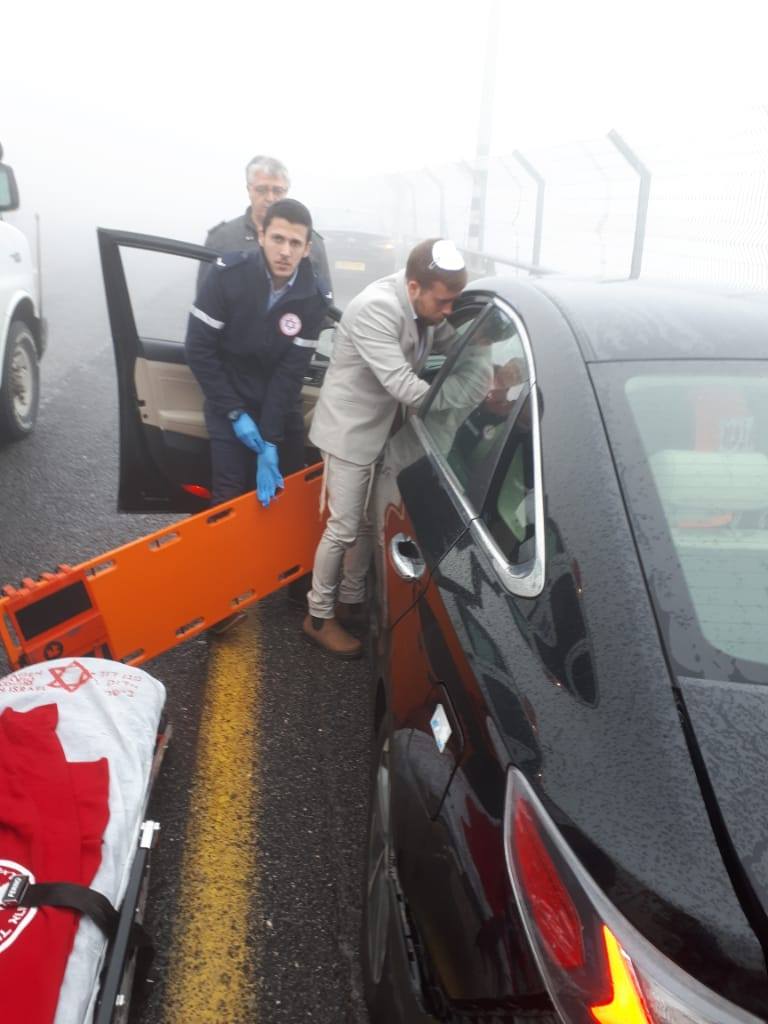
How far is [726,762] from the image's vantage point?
1144 millimetres

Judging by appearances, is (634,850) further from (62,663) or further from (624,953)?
(62,663)

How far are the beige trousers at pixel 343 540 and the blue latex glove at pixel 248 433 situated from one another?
262 mm

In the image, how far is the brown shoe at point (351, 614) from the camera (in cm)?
341

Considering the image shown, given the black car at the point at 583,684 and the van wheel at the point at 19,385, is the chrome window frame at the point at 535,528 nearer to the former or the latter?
the black car at the point at 583,684

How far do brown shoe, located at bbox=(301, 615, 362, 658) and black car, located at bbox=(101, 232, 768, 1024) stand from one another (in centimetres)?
101

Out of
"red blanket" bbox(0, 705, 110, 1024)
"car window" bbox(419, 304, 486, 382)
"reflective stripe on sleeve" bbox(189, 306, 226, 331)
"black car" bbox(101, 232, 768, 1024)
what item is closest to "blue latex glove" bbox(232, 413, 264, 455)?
"reflective stripe on sleeve" bbox(189, 306, 226, 331)

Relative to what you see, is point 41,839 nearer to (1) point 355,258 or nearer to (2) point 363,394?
(2) point 363,394

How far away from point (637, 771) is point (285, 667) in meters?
2.15

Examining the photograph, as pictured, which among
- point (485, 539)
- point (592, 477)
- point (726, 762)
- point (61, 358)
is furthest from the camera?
point (61, 358)

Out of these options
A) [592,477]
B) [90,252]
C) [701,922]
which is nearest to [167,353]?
[592,477]

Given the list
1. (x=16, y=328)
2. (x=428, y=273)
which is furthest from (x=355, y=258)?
(x=428, y=273)

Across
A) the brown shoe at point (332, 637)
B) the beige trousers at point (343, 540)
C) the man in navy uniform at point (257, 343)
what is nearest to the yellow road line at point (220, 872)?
the brown shoe at point (332, 637)

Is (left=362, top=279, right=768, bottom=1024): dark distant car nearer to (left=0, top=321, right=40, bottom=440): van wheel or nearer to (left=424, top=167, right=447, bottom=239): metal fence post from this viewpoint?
(left=0, top=321, right=40, bottom=440): van wheel

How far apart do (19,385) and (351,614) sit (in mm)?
3156
